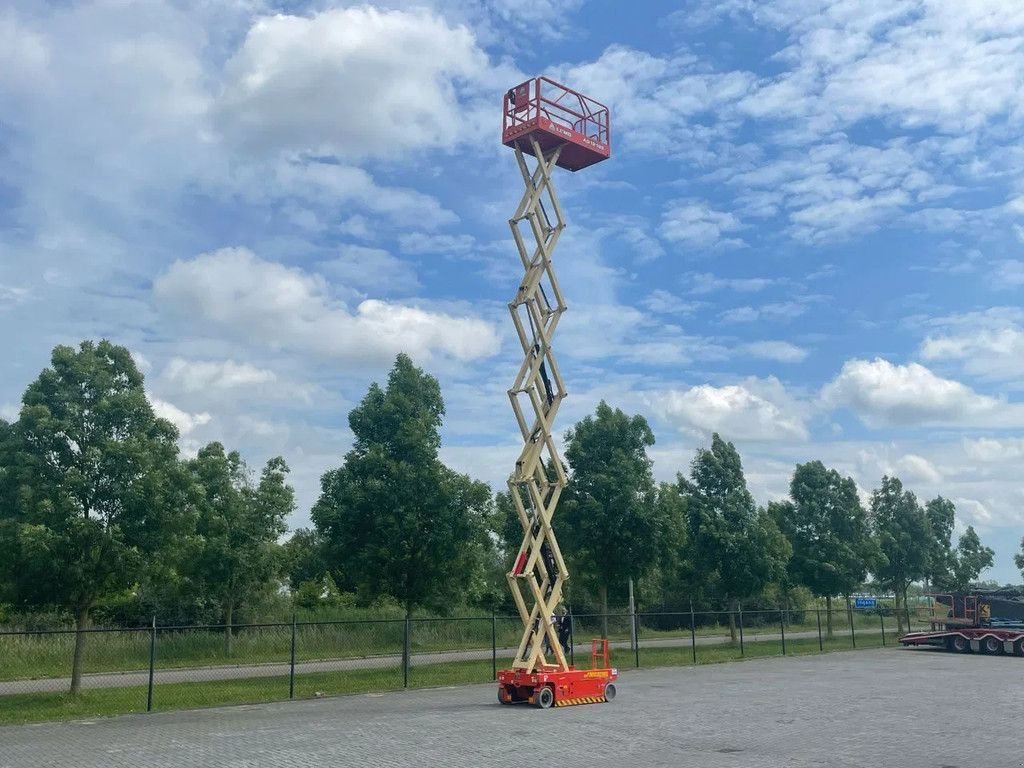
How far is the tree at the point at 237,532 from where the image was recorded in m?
31.5

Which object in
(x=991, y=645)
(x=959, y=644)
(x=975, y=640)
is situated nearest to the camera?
(x=991, y=645)

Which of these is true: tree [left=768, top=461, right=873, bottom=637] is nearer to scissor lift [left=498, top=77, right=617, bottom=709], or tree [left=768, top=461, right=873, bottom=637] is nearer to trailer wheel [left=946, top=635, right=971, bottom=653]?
trailer wheel [left=946, top=635, right=971, bottom=653]

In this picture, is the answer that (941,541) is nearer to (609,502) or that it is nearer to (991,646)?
(991,646)

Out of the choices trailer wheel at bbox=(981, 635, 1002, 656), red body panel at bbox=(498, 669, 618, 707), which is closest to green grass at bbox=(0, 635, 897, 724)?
red body panel at bbox=(498, 669, 618, 707)

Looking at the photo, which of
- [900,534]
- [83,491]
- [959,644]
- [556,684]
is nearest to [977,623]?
[959,644]

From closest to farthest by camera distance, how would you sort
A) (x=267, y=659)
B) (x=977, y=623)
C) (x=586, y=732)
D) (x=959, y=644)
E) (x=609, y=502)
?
(x=586, y=732) < (x=267, y=659) < (x=609, y=502) < (x=959, y=644) < (x=977, y=623)

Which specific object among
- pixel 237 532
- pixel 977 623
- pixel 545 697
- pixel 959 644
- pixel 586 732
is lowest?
pixel 959 644

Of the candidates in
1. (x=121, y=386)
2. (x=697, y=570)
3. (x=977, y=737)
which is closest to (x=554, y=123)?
(x=121, y=386)

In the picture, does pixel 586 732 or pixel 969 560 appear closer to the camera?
pixel 586 732

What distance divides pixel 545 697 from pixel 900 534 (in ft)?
106

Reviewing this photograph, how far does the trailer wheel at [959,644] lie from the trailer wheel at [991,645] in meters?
0.54

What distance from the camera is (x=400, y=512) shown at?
23578 millimetres

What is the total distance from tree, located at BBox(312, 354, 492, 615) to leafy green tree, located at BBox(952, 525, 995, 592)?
3873 cm

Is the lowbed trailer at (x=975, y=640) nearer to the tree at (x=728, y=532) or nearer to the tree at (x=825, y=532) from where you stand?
the tree at (x=825, y=532)
